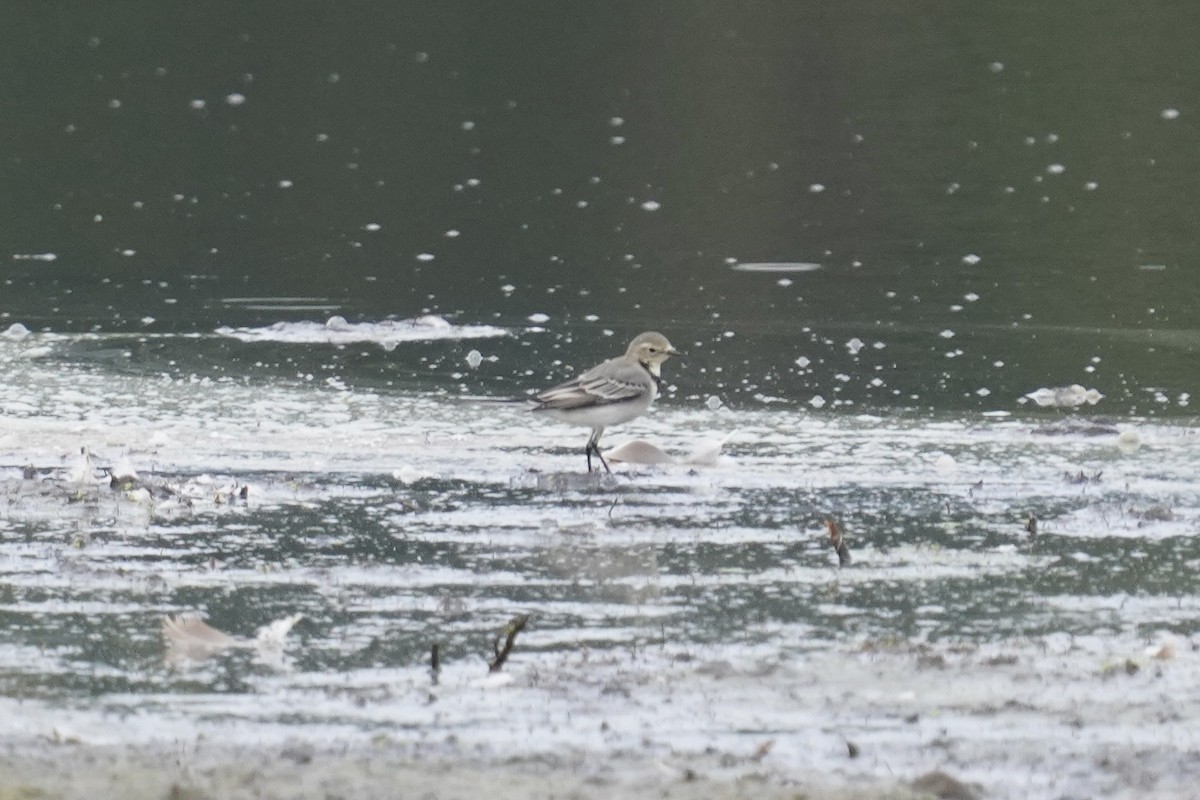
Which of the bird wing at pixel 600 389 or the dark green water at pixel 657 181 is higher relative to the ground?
the dark green water at pixel 657 181

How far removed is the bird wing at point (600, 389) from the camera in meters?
11.0

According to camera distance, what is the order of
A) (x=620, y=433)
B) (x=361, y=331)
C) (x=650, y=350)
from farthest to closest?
(x=361, y=331) < (x=620, y=433) < (x=650, y=350)

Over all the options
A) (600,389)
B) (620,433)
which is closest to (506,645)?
(600,389)

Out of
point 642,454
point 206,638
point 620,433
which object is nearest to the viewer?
point 206,638

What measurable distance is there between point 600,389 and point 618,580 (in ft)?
8.76

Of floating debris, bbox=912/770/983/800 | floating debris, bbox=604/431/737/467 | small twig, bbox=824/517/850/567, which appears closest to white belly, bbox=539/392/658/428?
floating debris, bbox=604/431/737/467

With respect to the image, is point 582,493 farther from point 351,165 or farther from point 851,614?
point 351,165

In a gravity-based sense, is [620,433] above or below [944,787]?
above

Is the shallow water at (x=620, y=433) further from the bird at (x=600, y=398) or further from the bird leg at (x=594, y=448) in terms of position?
the bird at (x=600, y=398)

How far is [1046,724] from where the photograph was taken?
256 inches

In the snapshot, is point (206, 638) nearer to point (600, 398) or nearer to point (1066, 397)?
point (600, 398)

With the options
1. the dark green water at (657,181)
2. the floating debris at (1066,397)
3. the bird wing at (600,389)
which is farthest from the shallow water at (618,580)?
the dark green water at (657,181)

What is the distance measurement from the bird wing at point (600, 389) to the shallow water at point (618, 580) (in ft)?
1.03

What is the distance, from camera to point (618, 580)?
27.8 feet
